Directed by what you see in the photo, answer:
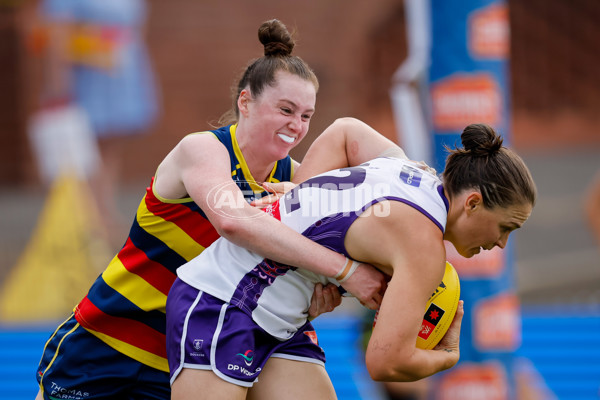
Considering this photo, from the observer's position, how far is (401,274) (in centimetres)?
232

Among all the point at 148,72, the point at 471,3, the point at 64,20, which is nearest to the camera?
the point at 471,3

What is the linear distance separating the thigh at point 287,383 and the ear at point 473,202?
81 centimetres

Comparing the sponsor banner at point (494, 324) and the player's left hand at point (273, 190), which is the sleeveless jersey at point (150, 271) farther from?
the sponsor banner at point (494, 324)

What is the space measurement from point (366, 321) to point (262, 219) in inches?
96.9

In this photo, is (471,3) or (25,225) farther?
(25,225)

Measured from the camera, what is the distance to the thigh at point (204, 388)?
2439 mm

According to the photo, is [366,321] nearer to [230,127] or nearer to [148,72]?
[230,127]

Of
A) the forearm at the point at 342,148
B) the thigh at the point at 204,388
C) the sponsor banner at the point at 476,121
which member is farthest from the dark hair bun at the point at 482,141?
the sponsor banner at the point at 476,121

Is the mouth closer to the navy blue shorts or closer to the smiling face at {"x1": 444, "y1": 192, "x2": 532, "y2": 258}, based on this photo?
the smiling face at {"x1": 444, "y1": 192, "x2": 532, "y2": 258}

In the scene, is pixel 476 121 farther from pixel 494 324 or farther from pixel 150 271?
pixel 150 271

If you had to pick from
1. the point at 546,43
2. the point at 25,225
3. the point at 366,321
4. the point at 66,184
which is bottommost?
the point at 25,225

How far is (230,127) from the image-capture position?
2.89 metres

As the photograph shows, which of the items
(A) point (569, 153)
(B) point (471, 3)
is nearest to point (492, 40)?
(B) point (471, 3)

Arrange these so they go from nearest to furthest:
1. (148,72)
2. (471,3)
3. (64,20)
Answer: (471,3) → (64,20) → (148,72)
